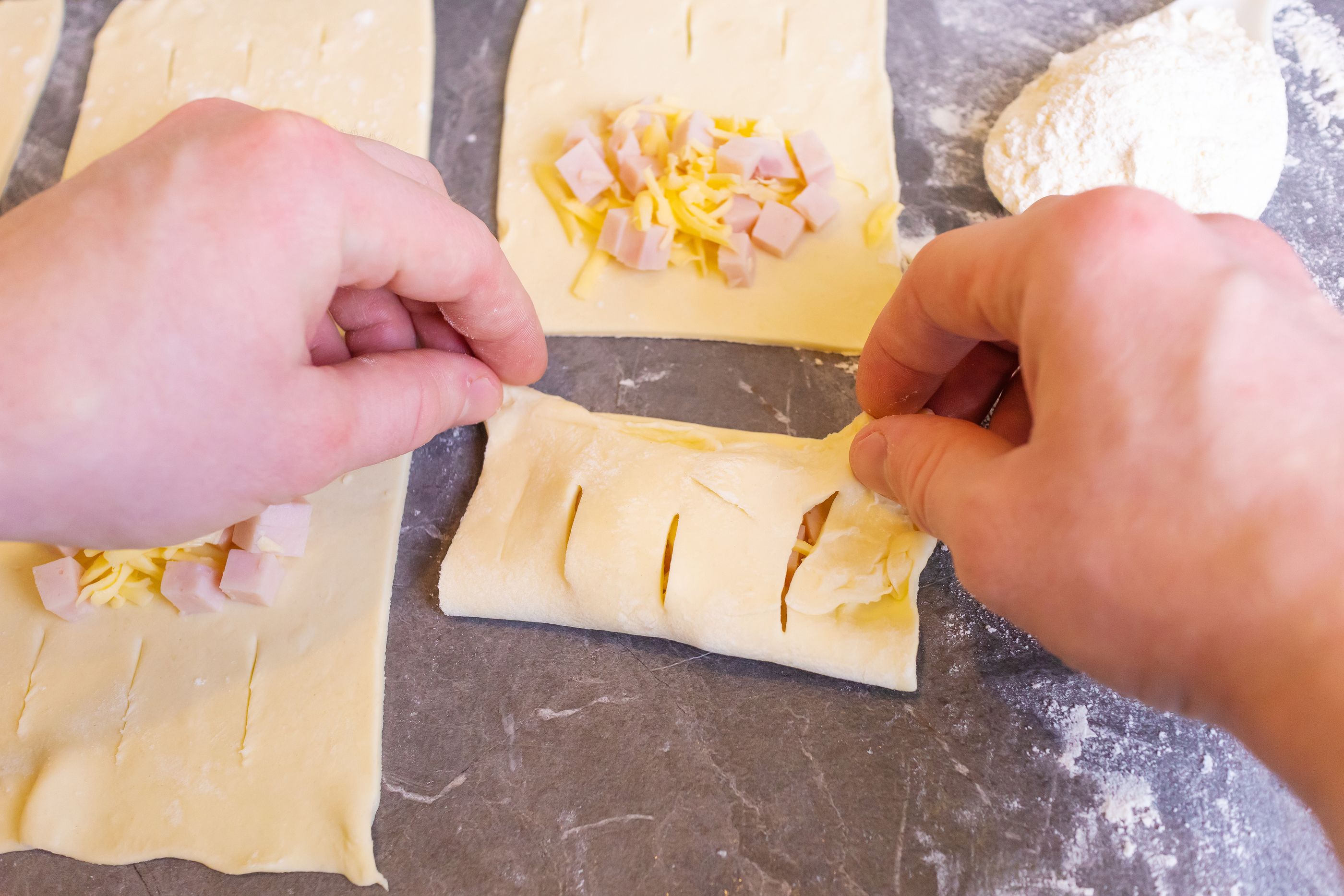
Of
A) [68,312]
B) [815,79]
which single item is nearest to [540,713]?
[68,312]

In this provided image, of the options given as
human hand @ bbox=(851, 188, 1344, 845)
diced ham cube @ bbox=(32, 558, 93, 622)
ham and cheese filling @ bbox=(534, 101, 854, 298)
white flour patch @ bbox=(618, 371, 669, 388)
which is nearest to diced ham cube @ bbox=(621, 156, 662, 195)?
ham and cheese filling @ bbox=(534, 101, 854, 298)

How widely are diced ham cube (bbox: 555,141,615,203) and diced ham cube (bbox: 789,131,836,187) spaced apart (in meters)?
0.44

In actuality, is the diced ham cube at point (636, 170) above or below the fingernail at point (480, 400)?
above

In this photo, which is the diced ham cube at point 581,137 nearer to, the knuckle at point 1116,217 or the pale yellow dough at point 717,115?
the pale yellow dough at point 717,115

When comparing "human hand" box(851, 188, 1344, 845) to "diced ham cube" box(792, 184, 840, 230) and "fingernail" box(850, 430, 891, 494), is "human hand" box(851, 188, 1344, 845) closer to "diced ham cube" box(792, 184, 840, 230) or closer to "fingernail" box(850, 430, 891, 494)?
"fingernail" box(850, 430, 891, 494)

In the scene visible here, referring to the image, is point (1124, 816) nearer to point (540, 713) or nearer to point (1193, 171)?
point (540, 713)

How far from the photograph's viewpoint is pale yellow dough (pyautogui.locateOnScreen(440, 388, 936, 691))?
154 cm

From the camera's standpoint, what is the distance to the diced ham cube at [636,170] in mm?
1904

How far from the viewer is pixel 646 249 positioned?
1.87 meters

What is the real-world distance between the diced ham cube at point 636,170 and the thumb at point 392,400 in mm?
599

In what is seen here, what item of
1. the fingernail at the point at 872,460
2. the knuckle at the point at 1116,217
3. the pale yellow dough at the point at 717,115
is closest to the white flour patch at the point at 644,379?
the pale yellow dough at the point at 717,115

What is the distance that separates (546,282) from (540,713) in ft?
3.17

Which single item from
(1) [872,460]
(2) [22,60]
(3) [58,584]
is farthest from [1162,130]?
(2) [22,60]

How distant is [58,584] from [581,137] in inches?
57.8
